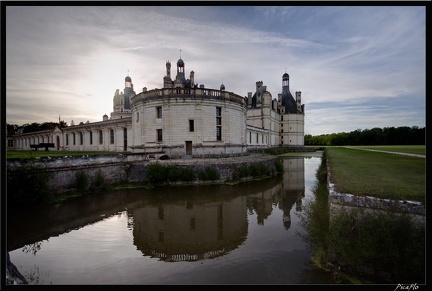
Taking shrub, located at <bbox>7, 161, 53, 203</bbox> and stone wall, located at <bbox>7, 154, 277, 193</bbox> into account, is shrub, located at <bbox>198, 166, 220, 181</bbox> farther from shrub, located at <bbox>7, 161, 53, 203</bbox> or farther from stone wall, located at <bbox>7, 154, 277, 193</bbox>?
shrub, located at <bbox>7, 161, 53, 203</bbox>

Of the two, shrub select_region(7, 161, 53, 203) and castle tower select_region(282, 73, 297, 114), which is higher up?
castle tower select_region(282, 73, 297, 114)

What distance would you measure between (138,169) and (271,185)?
346 inches

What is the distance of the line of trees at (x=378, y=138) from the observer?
22375 mm

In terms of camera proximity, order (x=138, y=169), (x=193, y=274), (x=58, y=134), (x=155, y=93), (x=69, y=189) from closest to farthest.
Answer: (x=193, y=274) < (x=69, y=189) < (x=138, y=169) < (x=155, y=93) < (x=58, y=134)

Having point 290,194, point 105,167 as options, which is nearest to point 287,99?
point 290,194

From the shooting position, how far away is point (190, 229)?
8.20 m

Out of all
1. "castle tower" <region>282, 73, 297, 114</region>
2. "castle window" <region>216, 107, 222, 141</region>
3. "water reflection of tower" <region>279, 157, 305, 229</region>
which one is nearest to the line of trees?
"water reflection of tower" <region>279, 157, 305, 229</region>

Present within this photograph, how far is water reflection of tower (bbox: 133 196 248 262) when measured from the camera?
660 cm

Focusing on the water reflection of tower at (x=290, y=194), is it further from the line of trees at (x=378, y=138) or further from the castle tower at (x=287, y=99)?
the castle tower at (x=287, y=99)

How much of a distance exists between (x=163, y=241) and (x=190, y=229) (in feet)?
3.94

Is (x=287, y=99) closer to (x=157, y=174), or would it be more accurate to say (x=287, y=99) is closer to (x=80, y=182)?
(x=157, y=174)
